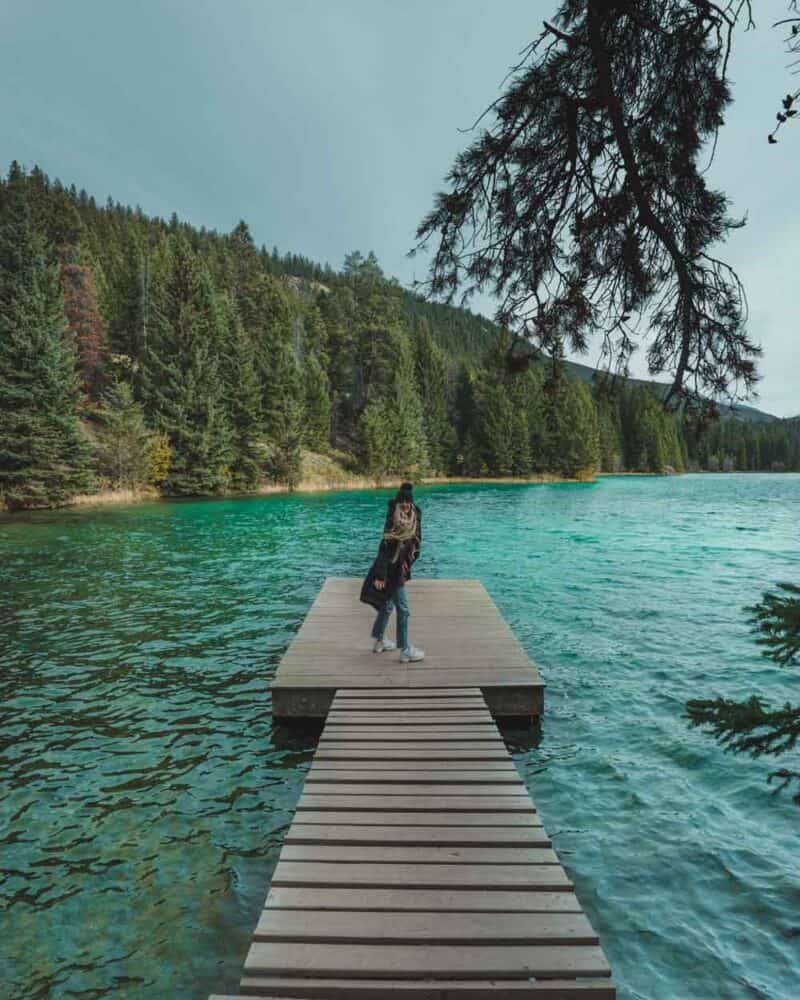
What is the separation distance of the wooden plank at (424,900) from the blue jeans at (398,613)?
464 cm

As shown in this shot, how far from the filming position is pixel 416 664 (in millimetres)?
8219

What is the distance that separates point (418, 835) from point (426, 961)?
1182mm

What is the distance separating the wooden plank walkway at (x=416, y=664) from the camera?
24.1 feet

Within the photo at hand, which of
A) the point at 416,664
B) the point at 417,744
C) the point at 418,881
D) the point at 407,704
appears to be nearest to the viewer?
the point at 418,881

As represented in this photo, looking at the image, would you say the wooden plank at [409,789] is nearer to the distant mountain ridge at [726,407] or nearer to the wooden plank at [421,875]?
the wooden plank at [421,875]

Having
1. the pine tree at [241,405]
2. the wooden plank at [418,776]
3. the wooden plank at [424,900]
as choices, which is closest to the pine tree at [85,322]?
the pine tree at [241,405]

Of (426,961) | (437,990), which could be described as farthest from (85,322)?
(437,990)

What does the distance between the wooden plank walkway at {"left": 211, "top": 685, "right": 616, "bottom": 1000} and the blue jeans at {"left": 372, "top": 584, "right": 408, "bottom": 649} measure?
9.08 feet

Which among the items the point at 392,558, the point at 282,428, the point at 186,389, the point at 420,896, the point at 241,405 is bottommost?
the point at 420,896

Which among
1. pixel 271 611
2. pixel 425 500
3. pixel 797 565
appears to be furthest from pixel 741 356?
pixel 425 500

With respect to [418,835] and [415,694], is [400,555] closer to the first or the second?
[415,694]

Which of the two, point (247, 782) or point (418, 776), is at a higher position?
Result: point (418, 776)

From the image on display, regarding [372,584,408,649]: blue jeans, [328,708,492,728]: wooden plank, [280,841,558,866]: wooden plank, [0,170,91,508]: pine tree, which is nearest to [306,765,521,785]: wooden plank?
[280,841,558,866]: wooden plank

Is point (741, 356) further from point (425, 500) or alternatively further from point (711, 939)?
point (425, 500)
